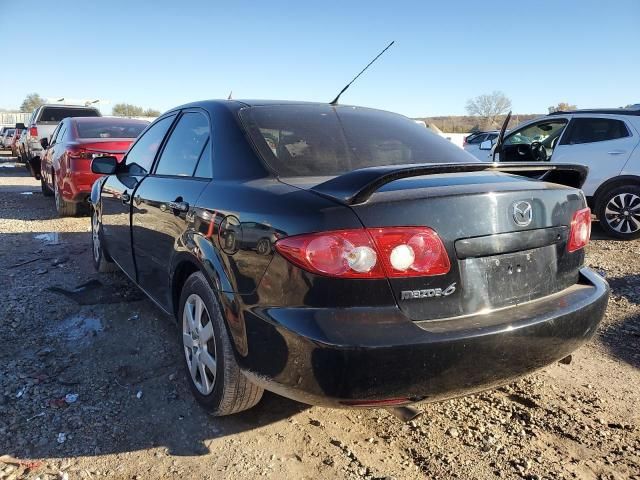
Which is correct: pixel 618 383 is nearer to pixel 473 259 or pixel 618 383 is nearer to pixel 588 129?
pixel 473 259

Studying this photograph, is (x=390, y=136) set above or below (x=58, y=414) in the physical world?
above

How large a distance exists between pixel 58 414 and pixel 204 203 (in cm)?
133

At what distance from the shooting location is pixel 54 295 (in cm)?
445

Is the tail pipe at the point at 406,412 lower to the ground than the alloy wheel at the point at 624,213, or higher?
lower

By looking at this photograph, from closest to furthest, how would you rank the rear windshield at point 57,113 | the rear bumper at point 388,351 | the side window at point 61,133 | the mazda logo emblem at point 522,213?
1. the rear bumper at point 388,351
2. the mazda logo emblem at point 522,213
3. the side window at point 61,133
4. the rear windshield at point 57,113

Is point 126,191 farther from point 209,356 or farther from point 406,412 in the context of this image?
point 406,412

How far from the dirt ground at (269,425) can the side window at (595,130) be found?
13.9 ft

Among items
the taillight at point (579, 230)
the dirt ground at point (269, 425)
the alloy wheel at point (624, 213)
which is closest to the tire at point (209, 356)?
the dirt ground at point (269, 425)

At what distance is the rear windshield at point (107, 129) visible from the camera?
7945 millimetres

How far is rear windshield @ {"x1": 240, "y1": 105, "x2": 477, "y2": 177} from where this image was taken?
8.47ft

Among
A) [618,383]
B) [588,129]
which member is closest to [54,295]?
[618,383]

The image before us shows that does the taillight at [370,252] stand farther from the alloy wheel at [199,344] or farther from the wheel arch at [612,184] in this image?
the wheel arch at [612,184]

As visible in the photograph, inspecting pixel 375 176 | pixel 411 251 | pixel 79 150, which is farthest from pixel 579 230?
pixel 79 150

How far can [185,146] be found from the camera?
126 inches
